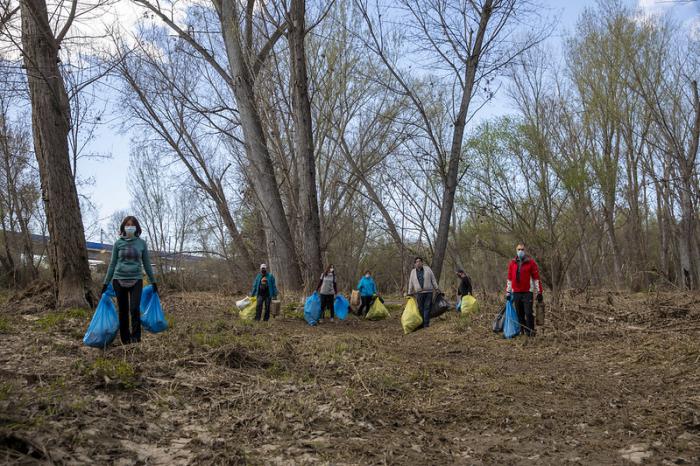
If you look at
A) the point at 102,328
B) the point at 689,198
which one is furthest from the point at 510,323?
the point at 689,198

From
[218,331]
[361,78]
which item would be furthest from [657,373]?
[361,78]

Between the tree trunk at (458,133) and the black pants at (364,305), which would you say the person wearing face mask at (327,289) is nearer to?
the black pants at (364,305)

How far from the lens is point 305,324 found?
12.3 m

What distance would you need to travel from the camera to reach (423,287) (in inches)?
428

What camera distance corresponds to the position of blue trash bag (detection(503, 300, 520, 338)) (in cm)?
878

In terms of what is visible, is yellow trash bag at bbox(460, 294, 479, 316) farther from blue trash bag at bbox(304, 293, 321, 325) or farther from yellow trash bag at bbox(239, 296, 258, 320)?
yellow trash bag at bbox(239, 296, 258, 320)

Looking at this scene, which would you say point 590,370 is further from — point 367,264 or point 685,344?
point 367,264

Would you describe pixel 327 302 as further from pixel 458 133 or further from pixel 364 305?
pixel 458 133

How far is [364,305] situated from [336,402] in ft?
31.1

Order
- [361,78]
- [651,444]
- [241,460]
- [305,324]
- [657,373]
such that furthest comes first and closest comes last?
[361,78] < [305,324] < [657,373] < [651,444] < [241,460]

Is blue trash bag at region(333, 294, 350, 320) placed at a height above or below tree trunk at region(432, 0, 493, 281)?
below

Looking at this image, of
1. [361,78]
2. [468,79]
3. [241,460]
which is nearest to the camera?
[241,460]

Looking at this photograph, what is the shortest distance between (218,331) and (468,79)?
8505mm

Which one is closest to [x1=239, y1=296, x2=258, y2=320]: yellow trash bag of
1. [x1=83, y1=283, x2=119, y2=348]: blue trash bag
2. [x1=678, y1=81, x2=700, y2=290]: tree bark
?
[x1=83, y1=283, x2=119, y2=348]: blue trash bag
